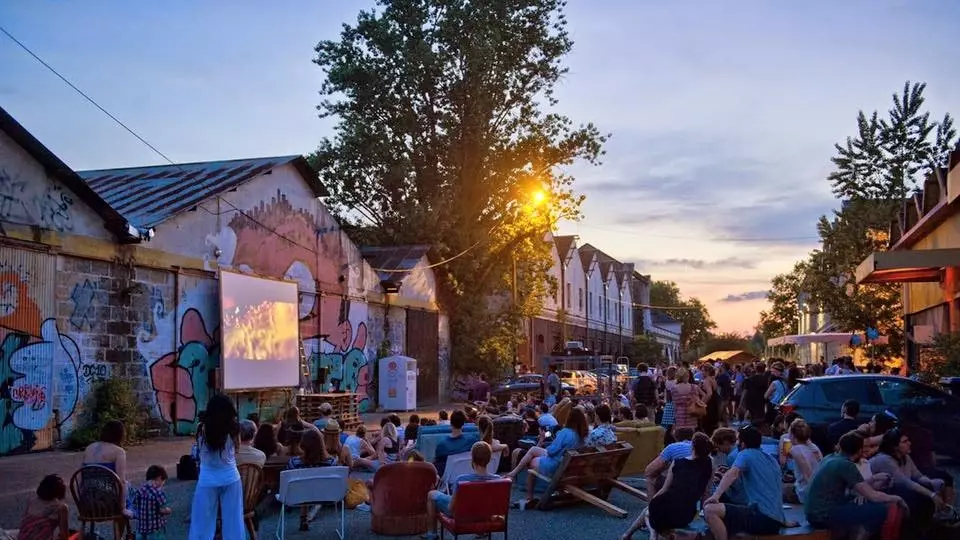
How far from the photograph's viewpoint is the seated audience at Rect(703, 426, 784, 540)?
7875 mm

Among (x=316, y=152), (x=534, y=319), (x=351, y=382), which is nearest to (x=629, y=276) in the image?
(x=534, y=319)

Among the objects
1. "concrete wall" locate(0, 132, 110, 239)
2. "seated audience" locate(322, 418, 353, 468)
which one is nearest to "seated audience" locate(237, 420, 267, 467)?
"seated audience" locate(322, 418, 353, 468)

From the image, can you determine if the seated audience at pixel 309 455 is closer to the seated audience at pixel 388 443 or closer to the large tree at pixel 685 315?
the seated audience at pixel 388 443

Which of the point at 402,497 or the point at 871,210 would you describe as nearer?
the point at 402,497

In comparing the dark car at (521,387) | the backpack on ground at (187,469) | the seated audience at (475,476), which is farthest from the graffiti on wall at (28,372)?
the dark car at (521,387)

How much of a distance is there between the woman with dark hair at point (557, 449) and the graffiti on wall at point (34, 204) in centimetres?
1024

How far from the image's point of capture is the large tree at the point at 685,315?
118 meters

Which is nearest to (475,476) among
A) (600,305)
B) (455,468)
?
(455,468)

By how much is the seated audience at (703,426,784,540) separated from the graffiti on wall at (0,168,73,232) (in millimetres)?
13127

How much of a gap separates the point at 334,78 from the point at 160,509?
98.3 feet

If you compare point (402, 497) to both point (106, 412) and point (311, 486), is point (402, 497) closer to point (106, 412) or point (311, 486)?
point (311, 486)

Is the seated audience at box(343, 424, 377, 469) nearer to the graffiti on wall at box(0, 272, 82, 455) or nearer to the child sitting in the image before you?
the child sitting

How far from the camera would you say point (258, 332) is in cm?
2319

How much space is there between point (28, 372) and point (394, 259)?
17997 mm
